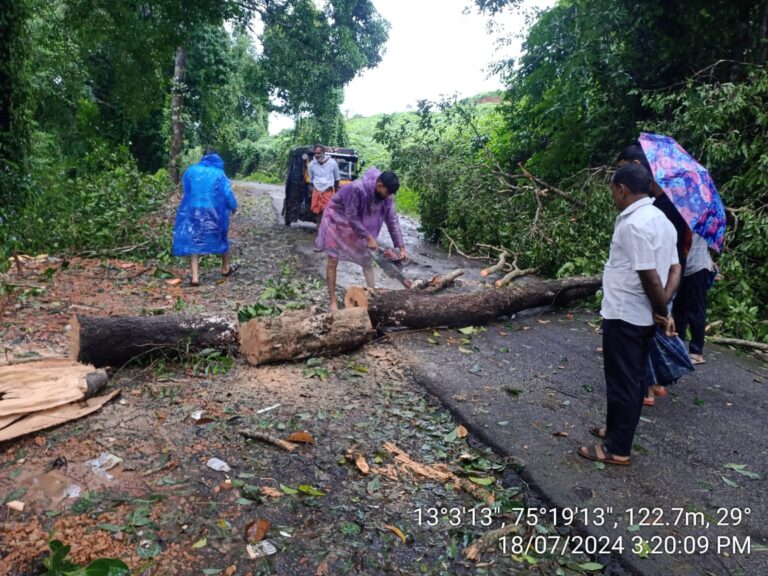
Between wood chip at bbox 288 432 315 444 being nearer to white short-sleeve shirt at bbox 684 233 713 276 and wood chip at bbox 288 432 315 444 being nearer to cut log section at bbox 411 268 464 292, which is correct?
white short-sleeve shirt at bbox 684 233 713 276

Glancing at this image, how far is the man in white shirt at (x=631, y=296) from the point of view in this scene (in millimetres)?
2877

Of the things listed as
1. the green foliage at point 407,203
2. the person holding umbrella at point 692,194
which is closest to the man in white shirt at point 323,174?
the green foliage at point 407,203

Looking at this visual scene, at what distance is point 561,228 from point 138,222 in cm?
721

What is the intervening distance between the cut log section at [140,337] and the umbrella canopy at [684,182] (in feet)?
11.3

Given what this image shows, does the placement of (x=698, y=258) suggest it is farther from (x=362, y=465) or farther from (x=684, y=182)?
(x=362, y=465)

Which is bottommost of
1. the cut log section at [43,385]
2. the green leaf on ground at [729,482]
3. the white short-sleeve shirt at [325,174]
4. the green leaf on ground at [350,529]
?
the green leaf on ground at [729,482]

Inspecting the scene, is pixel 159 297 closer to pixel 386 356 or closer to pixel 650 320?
pixel 386 356

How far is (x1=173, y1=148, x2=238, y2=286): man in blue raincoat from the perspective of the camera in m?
6.95

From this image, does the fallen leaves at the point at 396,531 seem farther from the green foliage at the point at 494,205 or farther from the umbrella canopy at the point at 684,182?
the green foliage at the point at 494,205

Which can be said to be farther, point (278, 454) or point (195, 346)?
point (195, 346)

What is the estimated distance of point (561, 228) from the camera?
8094 millimetres

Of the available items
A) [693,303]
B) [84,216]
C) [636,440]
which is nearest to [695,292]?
[693,303]

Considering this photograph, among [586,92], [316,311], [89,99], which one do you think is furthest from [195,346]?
[89,99]

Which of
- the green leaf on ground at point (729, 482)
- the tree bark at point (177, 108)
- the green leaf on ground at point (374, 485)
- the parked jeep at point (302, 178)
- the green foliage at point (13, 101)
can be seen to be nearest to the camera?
the green leaf on ground at point (374, 485)
